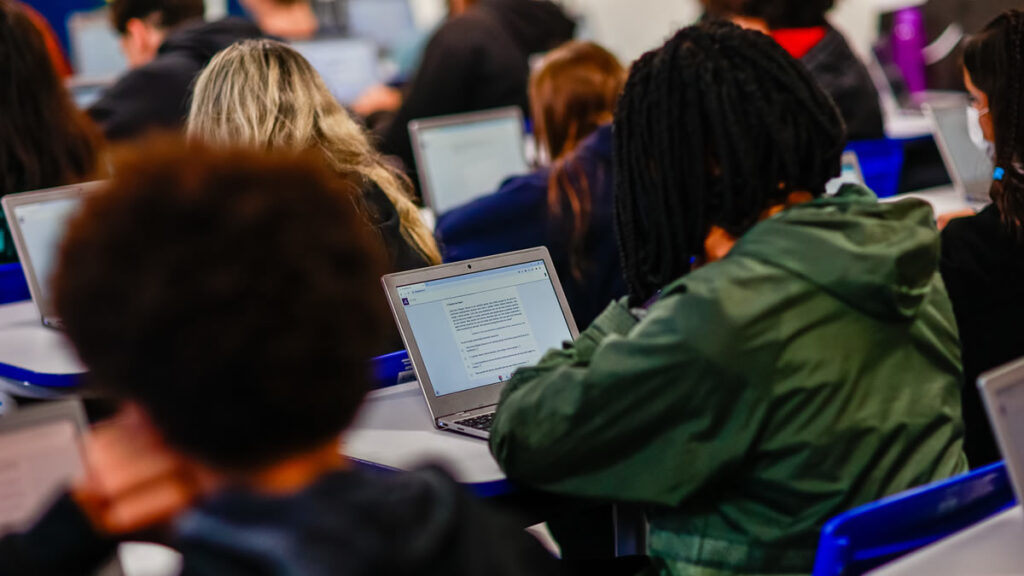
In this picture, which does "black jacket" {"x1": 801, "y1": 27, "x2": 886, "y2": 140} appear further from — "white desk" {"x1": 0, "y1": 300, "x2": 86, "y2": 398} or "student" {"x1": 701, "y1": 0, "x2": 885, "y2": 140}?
"white desk" {"x1": 0, "y1": 300, "x2": 86, "y2": 398}

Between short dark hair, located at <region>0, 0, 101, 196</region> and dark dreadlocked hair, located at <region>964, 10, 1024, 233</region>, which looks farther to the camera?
short dark hair, located at <region>0, 0, 101, 196</region>

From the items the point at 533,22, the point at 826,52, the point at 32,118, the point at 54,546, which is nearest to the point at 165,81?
the point at 32,118

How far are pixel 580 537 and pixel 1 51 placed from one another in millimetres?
2040

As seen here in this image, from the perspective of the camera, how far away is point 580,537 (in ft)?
6.48

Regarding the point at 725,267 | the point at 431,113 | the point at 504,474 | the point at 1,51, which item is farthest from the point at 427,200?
the point at 725,267

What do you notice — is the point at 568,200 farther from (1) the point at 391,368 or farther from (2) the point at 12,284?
(2) the point at 12,284

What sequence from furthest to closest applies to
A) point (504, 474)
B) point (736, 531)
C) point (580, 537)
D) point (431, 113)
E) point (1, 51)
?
point (431, 113) → point (1, 51) → point (580, 537) → point (504, 474) → point (736, 531)

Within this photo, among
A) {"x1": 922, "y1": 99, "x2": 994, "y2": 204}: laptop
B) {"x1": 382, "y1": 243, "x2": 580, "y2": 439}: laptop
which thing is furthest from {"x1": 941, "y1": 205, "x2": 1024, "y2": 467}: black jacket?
{"x1": 922, "y1": 99, "x2": 994, "y2": 204}: laptop

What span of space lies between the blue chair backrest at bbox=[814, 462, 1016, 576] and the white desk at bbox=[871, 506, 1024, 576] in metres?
0.04

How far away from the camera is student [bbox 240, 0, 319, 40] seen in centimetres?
522

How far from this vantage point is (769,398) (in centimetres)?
123

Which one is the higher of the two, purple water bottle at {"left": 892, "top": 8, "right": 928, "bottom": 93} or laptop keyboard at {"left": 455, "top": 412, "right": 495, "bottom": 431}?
laptop keyboard at {"left": 455, "top": 412, "right": 495, "bottom": 431}

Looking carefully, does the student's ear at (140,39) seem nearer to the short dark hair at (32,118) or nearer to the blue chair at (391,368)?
the short dark hair at (32,118)

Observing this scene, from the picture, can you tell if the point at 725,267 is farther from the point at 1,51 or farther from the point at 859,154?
the point at 859,154
